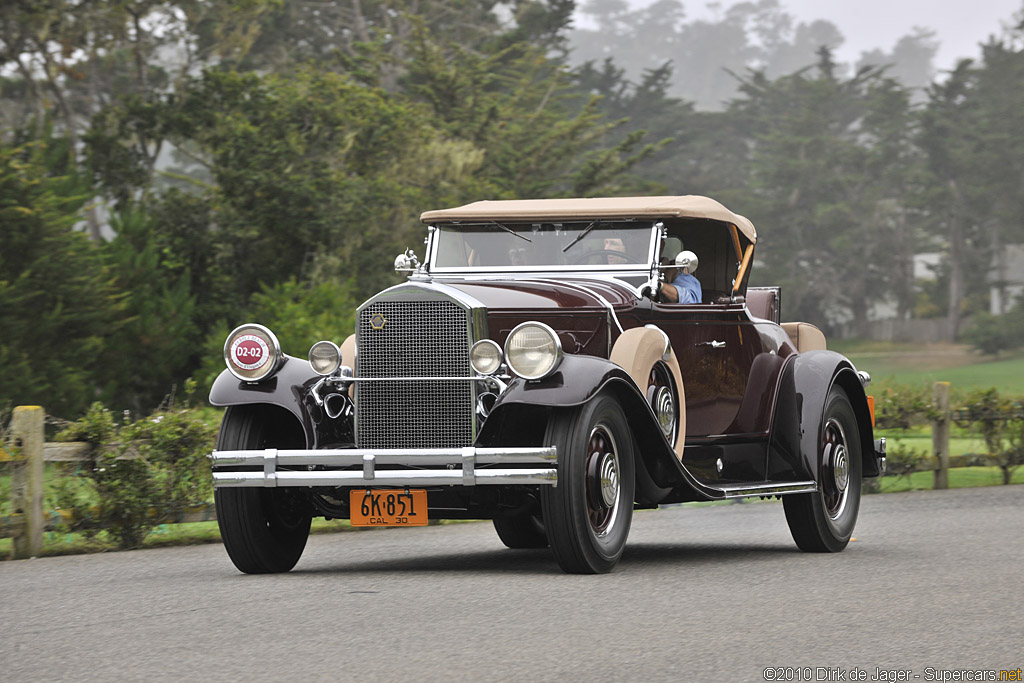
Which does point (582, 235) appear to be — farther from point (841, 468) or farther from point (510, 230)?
point (841, 468)

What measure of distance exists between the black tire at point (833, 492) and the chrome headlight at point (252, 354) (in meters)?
3.63

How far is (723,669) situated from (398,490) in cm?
296

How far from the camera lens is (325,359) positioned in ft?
28.3

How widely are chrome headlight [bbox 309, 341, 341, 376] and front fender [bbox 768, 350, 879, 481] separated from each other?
317 cm

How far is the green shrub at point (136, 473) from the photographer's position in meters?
Answer: 10.5

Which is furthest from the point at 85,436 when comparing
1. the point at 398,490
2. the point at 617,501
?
the point at 617,501

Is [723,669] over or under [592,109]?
under

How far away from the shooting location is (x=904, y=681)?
5.19 m

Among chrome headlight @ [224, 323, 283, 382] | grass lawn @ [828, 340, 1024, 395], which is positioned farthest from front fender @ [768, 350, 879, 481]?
grass lawn @ [828, 340, 1024, 395]

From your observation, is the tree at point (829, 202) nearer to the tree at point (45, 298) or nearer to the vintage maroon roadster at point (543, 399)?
the tree at point (45, 298)

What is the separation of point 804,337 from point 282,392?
4496 millimetres

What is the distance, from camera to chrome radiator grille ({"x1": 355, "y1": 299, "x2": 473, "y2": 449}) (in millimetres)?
8219

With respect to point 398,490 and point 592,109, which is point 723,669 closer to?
point 398,490

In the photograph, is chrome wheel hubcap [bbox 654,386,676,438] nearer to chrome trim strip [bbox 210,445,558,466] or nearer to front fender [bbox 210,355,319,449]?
chrome trim strip [bbox 210,445,558,466]
